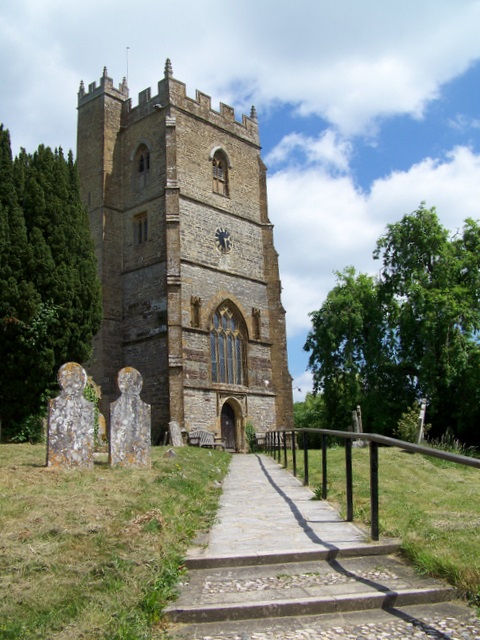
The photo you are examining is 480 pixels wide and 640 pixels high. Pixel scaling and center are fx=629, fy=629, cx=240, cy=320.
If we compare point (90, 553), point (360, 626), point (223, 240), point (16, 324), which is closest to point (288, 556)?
point (360, 626)

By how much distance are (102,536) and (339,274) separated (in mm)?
32160

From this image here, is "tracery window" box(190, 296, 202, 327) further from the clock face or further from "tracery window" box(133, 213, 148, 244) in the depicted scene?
"tracery window" box(133, 213, 148, 244)

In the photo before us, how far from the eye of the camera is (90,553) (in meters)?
5.00

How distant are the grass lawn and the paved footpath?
0.54ft

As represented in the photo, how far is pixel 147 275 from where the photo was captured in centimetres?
2759

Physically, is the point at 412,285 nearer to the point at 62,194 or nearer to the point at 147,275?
the point at 147,275

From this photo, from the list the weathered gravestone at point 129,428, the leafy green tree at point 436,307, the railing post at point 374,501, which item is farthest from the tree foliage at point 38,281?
the leafy green tree at point 436,307

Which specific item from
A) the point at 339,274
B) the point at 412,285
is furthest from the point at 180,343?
the point at 339,274

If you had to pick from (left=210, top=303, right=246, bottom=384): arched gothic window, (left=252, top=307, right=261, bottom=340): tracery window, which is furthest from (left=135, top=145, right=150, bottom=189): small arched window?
(left=252, top=307, right=261, bottom=340): tracery window

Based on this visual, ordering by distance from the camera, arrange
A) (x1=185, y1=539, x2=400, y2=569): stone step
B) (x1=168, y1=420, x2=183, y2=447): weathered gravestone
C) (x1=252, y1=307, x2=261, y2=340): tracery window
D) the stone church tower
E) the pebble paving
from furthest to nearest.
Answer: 1. (x1=252, y1=307, x2=261, y2=340): tracery window
2. the stone church tower
3. (x1=168, y1=420, x2=183, y2=447): weathered gravestone
4. (x1=185, y1=539, x2=400, y2=569): stone step
5. the pebble paving

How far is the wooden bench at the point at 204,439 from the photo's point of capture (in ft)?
81.4

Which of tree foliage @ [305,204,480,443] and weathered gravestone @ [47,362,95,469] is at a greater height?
tree foliage @ [305,204,480,443]

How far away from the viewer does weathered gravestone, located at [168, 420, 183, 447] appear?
2344 cm

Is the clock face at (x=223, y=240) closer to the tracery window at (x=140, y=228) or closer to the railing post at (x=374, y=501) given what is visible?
the tracery window at (x=140, y=228)
